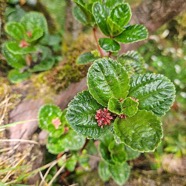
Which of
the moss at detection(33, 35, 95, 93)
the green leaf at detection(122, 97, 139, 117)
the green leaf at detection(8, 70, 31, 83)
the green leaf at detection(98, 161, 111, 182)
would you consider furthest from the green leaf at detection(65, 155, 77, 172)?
the green leaf at detection(122, 97, 139, 117)

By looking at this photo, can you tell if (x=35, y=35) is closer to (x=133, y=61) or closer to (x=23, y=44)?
(x=23, y=44)

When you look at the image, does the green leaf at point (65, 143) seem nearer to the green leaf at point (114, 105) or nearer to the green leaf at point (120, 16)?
the green leaf at point (114, 105)

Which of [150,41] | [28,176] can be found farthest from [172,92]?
[150,41]

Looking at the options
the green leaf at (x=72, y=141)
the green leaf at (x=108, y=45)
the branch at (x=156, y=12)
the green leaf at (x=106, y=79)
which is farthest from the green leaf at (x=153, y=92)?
the branch at (x=156, y=12)

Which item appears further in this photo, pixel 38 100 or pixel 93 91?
pixel 38 100

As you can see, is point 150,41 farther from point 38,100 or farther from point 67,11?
point 38,100

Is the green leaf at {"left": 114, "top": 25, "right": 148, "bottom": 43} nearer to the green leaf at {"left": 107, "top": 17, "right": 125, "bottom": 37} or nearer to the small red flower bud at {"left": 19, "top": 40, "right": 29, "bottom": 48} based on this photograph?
the green leaf at {"left": 107, "top": 17, "right": 125, "bottom": 37}
